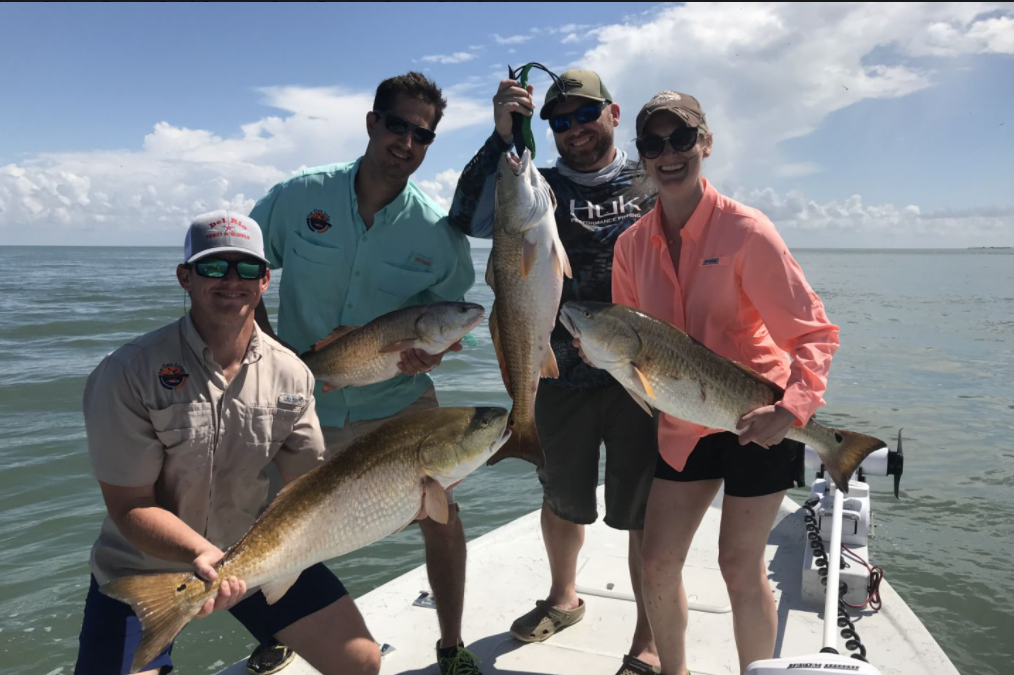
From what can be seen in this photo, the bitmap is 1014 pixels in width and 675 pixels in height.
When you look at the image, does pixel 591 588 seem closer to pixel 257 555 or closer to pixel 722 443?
pixel 722 443

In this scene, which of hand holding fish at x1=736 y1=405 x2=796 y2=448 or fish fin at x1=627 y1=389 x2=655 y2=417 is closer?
hand holding fish at x1=736 y1=405 x2=796 y2=448

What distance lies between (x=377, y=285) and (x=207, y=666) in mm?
3459

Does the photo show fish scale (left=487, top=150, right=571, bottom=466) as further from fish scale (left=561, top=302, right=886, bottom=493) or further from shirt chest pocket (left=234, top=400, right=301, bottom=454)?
shirt chest pocket (left=234, top=400, right=301, bottom=454)

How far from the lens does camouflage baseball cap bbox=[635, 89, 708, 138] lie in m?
3.07

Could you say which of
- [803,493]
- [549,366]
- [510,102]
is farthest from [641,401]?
[803,493]

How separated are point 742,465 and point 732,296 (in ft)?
2.42

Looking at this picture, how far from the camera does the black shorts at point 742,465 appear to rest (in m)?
3.13

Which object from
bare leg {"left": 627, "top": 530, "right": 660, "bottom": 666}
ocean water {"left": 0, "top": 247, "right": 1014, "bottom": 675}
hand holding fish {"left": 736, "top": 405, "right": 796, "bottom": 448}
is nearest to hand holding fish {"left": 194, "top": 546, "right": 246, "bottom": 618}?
hand holding fish {"left": 736, "top": 405, "right": 796, "bottom": 448}

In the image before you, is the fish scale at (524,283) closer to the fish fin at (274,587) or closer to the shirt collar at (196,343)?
the fish fin at (274,587)

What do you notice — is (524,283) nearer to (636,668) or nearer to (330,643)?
(330,643)

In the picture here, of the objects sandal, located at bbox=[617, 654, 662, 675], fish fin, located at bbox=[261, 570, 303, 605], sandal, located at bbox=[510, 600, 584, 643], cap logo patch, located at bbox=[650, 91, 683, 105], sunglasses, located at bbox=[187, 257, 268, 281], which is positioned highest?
cap logo patch, located at bbox=[650, 91, 683, 105]

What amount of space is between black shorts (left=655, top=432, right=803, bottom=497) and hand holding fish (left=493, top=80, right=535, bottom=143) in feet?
5.55

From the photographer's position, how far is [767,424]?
2.85 meters

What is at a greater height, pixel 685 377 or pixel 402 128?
pixel 402 128
